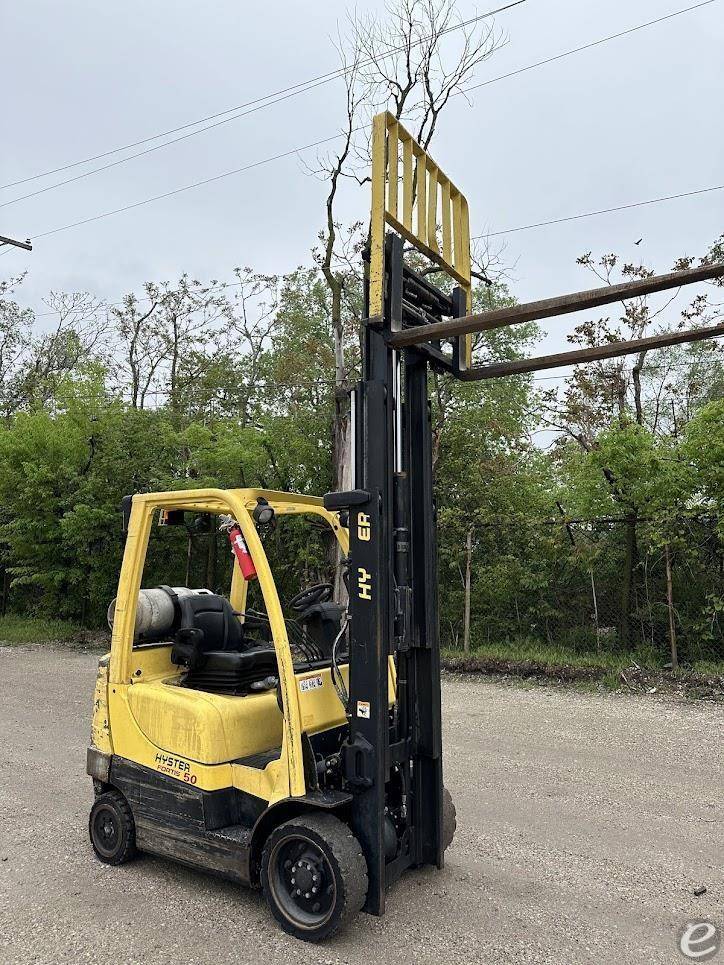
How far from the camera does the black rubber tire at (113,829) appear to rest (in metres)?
4.71

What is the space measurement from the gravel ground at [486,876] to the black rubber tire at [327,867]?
3.7 inches

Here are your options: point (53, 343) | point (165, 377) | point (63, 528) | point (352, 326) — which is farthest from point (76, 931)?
point (53, 343)

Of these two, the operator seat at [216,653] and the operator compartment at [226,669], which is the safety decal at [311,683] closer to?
the operator compartment at [226,669]

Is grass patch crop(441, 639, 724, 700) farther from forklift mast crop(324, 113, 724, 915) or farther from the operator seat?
the operator seat

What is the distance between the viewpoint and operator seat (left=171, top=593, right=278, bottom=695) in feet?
15.4

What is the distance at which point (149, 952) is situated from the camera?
383 centimetres

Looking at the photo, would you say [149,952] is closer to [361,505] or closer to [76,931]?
[76,931]

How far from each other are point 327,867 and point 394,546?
62.4 inches

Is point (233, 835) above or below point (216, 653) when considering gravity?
below

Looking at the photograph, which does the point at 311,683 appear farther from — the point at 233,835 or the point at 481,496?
the point at 481,496

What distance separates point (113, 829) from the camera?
4789 mm

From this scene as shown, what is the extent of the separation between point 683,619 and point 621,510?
158cm

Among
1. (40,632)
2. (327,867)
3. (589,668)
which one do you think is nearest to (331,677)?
(327,867)

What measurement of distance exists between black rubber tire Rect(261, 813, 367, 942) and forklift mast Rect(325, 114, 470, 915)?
0.14m
